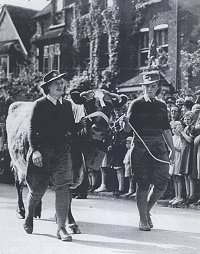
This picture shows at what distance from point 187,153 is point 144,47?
3286 millimetres

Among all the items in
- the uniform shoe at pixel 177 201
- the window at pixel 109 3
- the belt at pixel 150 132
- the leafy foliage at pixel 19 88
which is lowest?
the uniform shoe at pixel 177 201

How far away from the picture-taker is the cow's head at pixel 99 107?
5.44 meters

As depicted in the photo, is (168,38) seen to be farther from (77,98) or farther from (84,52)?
(77,98)

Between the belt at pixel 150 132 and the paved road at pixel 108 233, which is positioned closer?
the paved road at pixel 108 233

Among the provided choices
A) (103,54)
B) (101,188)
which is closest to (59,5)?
(103,54)

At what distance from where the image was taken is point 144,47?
10344 mm

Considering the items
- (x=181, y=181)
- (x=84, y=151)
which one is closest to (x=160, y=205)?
(x=181, y=181)

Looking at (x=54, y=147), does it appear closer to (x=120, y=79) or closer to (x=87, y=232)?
(x=87, y=232)

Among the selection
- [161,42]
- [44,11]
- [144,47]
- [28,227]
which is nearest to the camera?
[28,227]

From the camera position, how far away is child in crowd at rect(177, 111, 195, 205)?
7.63m

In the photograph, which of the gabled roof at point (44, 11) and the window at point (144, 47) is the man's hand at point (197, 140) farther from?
the gabled roof at point (44, 11)

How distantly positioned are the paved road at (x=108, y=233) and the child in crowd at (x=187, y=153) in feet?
1.88

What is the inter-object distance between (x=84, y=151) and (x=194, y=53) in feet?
12.8

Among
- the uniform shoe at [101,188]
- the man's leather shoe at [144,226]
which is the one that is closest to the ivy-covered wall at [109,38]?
the uniform shoe at [101,188]
